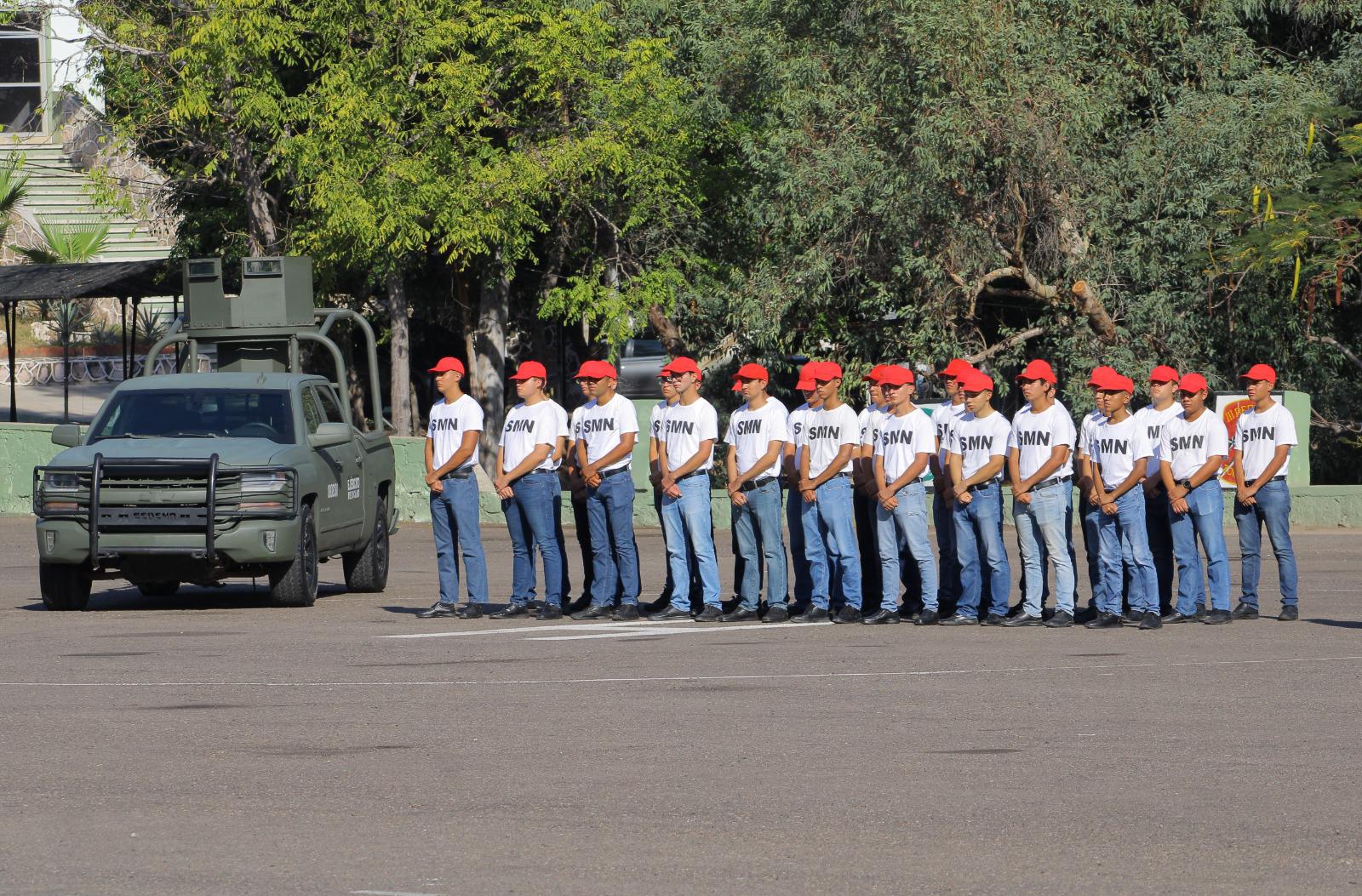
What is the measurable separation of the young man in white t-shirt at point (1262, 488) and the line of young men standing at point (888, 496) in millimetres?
18

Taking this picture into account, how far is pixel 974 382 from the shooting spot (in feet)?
45.8

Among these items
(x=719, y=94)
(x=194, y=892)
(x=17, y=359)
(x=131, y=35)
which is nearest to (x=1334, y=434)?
(x=719, y=94)

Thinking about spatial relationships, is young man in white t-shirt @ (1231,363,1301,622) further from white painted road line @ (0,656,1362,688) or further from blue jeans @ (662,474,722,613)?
blue jeans @ (662,474,722,613)

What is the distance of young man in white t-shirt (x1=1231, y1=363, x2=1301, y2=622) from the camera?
14.0 meters

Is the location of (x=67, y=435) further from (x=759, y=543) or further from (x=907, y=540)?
(x=907, y=540)

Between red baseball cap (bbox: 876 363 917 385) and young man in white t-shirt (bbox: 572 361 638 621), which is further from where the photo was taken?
young man in white t-shirt (bbox: 572 361 638 621)

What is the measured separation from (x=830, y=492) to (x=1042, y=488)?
1521 mm

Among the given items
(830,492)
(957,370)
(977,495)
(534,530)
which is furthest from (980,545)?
(534,530)

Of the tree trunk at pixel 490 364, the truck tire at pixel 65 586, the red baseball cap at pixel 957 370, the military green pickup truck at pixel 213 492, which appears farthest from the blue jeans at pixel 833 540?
the tree trunk at pixel 490 364

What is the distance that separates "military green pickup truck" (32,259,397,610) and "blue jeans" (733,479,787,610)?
11.2ft

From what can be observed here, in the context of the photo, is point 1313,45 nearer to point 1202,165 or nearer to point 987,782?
point 1202,165

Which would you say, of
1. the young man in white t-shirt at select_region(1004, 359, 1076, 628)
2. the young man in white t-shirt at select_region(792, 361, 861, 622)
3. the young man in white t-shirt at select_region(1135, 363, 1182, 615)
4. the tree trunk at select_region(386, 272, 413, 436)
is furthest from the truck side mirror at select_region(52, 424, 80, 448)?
the tree trunk at select_region(386, 272, 413, 436)

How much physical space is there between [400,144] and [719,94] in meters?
5.24

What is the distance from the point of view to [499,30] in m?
27.4
